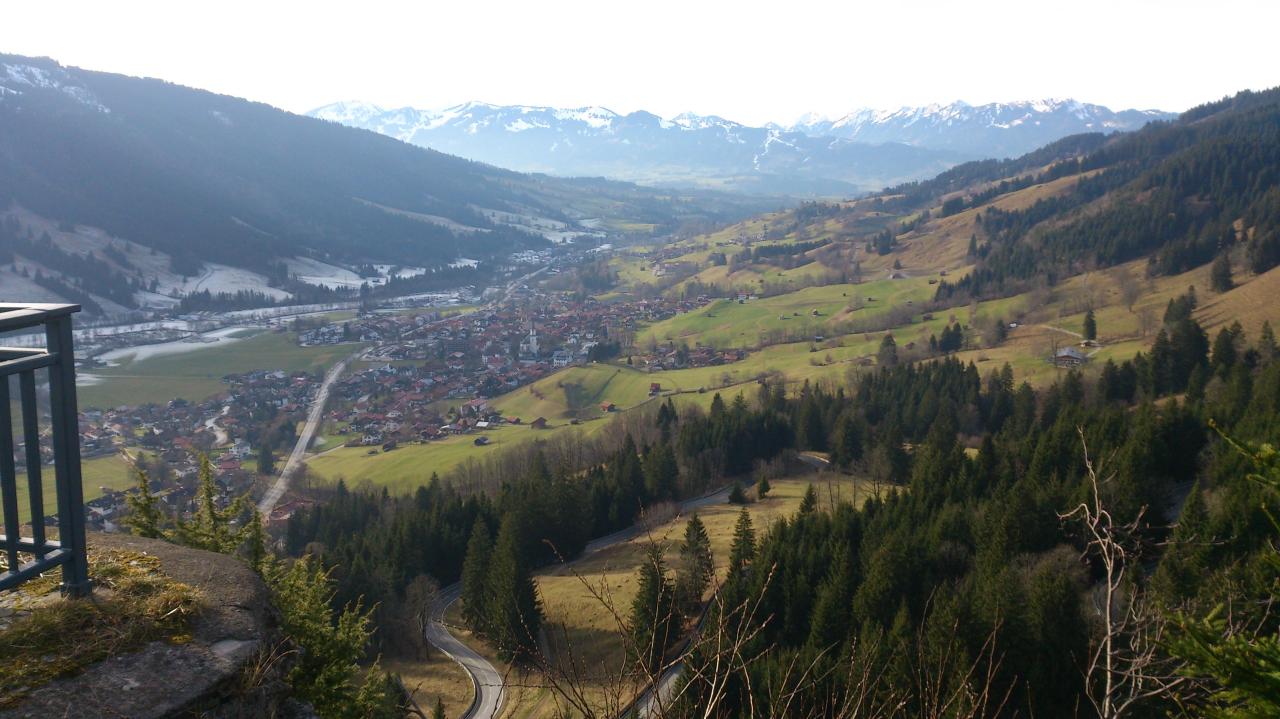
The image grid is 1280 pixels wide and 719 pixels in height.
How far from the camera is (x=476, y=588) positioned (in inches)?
1133

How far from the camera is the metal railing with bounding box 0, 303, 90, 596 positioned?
4574 mm

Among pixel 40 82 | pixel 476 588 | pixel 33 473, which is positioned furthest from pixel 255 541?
pixel 40 82

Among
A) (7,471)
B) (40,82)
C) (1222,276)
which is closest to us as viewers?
(7,471)

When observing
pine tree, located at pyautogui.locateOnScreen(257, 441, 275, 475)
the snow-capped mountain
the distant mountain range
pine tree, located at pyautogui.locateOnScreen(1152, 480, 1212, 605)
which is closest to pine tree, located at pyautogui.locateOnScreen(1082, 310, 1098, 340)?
pine tree, located at pyautogui.locateOnScreen(1152, 480, 1212, 605)

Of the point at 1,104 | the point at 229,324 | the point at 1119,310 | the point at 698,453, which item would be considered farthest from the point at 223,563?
the point at 1,104

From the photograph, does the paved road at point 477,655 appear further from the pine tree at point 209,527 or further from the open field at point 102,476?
the open field at point 102,476

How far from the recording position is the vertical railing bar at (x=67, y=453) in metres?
4.75

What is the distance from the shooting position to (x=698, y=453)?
45562 millimetres

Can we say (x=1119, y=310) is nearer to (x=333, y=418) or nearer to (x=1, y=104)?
(x=333, y=418)

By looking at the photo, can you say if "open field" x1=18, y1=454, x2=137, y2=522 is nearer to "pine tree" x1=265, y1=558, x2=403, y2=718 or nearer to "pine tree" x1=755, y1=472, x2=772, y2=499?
"pine tree" x1=755, y1=472, x2=772, y2=499

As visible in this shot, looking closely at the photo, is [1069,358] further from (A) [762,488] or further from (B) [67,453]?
(B) [67,453]

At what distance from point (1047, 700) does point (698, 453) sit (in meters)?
29.3

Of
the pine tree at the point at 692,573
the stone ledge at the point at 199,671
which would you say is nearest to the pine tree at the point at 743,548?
the pine tree at the point at 692,573

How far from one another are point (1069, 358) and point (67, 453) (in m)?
63.3
